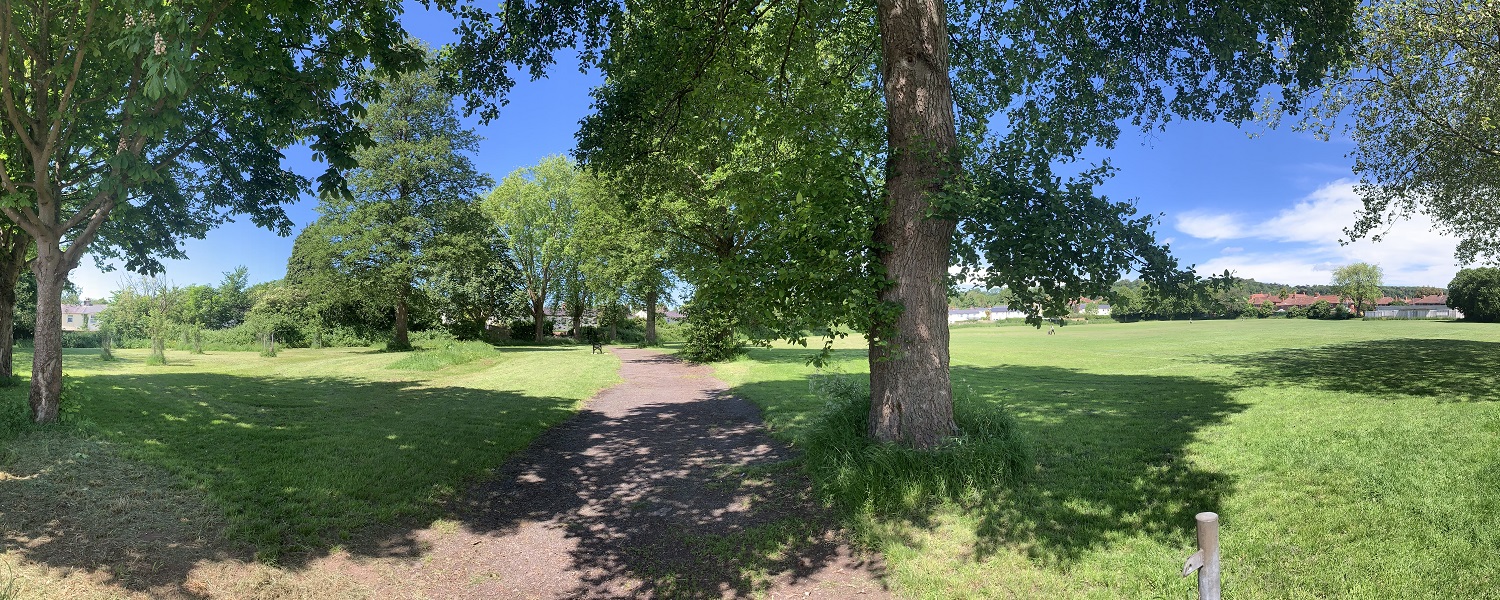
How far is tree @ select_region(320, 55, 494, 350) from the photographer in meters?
29.6

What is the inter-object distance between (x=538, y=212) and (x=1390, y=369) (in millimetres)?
43012

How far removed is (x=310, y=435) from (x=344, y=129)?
4589 mm

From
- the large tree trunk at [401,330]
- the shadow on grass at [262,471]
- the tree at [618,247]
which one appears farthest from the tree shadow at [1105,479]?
the large tree trunk at [401,330]

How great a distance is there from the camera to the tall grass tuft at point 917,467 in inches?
233

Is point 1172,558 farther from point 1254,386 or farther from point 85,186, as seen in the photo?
point 85,186

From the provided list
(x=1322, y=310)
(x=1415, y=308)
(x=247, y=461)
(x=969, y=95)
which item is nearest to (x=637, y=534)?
(x=247, y=461)

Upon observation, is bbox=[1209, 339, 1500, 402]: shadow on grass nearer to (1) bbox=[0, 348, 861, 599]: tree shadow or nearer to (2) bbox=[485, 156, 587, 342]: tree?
(1) bbox=[0, 348, 861, 599]: tree shadow

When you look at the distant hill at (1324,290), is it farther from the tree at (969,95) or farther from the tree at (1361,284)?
the tree at (969,95)

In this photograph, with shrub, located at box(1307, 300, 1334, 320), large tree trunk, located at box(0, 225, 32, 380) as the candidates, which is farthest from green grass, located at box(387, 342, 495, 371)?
shrub, located at box(1307, 300, 1334, 320)

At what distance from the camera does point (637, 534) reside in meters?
6.17


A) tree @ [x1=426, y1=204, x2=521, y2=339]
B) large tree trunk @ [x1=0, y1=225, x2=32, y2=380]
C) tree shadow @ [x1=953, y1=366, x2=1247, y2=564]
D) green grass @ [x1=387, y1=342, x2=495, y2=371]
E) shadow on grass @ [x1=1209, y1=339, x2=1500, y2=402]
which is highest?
tree @ [x1=426, y1=204, x2=521, y2=339]

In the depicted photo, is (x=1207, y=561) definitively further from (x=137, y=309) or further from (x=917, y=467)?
(x=137, y=309)

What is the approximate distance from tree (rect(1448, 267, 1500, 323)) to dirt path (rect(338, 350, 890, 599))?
6967 centimetres

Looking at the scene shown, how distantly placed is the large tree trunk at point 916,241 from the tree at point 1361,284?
11335 centimetres
